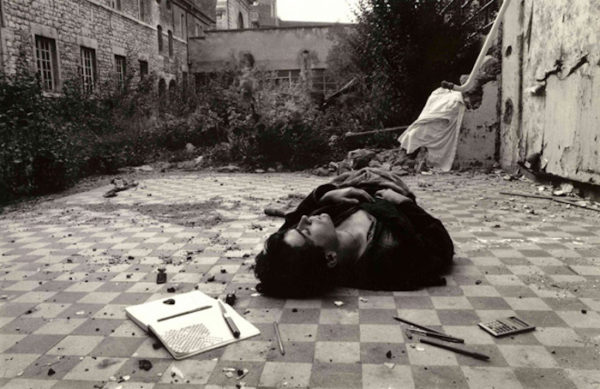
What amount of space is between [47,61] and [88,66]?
8.02 feet

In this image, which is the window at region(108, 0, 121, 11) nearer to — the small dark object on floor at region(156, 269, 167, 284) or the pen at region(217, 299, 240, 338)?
the small dark object on floor at region(156, 269, 167, 284)

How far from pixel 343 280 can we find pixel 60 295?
7.23ft

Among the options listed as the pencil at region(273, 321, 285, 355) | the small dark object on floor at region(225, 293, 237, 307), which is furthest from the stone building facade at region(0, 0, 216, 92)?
the pencil at region(273, 321, 285, 355)

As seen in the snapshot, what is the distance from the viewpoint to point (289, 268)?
11.6 ft

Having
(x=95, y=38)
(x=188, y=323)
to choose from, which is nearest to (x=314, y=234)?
(x=188, y=323)

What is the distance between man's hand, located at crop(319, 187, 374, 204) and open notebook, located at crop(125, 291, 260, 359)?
54.2 inches

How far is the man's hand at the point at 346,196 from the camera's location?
435cm

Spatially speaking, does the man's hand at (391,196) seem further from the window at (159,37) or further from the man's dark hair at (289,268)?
the window at (159,37)

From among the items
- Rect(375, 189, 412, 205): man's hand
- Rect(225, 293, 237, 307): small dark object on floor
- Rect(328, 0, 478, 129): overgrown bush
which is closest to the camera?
Rect(225, 293, 237, 307): small dark object on floor

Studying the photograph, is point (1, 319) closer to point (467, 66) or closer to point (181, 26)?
point (467, 66)

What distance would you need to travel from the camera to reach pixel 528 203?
7297 mm

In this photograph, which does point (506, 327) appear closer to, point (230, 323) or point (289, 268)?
point (289, 268)

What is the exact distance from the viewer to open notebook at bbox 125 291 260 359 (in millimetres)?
2959

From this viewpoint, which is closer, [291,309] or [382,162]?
[291,309]
